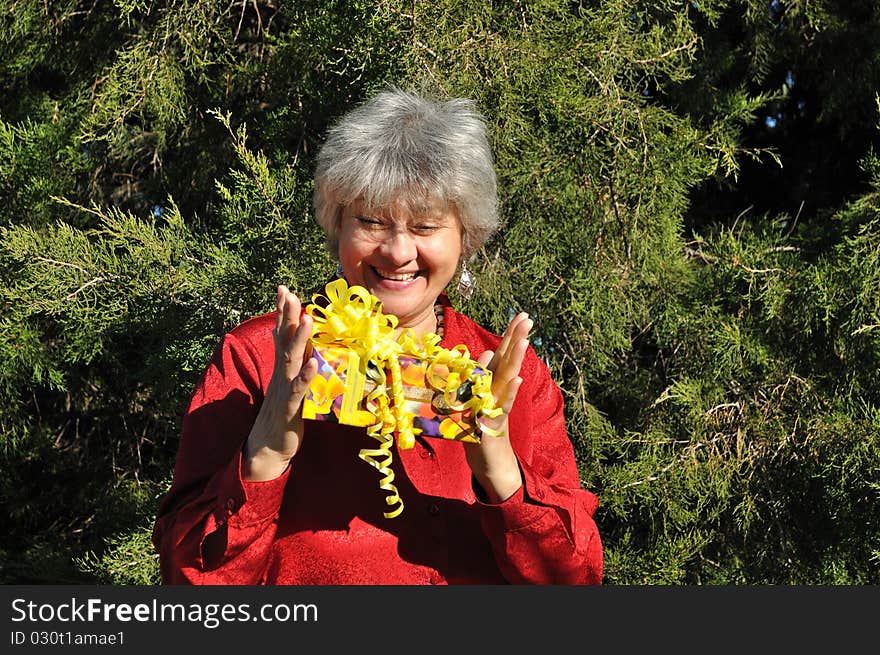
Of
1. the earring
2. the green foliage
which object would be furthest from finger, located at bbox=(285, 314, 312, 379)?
the green foliage

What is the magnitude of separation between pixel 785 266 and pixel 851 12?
77 cm

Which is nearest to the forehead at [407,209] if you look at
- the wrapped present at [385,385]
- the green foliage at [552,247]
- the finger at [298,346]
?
the wrapped present at [385,385]

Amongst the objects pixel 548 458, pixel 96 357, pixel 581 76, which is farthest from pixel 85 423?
pixel 548 458

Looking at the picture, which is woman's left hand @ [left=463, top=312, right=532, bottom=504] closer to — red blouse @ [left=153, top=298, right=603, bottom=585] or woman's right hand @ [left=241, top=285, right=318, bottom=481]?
red blouse @ [left=153, top=298, right=603, bottom=585]

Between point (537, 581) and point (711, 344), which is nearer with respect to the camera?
point (537, 581)

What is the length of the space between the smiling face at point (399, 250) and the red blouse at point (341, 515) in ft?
0.54

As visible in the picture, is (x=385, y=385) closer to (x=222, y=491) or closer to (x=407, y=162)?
(x=222, y=491)

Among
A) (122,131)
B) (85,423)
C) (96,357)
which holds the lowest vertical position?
(85,423)

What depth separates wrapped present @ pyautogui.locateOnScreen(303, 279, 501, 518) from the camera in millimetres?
1262

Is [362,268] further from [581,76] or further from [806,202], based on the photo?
[806,202]

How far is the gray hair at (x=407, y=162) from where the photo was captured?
1451 millimetres

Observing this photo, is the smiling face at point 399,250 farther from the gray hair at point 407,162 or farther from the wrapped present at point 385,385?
the wrapped present at point 385,385

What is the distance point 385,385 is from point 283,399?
0.14m

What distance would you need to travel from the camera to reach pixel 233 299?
7.92 ft
